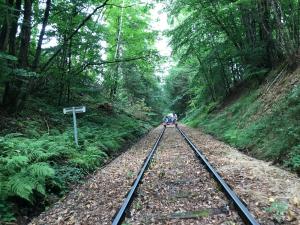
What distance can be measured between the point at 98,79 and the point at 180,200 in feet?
52.1

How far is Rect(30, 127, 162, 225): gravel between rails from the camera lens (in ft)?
17.5

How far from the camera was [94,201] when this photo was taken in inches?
246

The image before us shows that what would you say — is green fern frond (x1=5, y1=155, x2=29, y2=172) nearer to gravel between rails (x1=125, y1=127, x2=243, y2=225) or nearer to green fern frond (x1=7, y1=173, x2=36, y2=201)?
green fern frond (x1=7, y1=173, x2=36, y2=201)

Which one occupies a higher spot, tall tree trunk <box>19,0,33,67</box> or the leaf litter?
tall tree trunk <box>19,0,33,67</box>

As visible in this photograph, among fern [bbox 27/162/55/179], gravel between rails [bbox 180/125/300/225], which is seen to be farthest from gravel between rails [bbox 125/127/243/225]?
fern [bbox 27/162/55/179]

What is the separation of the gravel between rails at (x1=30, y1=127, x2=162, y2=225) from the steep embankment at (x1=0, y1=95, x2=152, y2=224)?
35 centimetres

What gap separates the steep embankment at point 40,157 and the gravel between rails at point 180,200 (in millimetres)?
1953

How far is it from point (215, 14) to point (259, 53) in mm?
3516

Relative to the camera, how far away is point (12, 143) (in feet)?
24.6

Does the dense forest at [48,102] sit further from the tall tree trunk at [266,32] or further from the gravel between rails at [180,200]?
the tall tree trunk at [266,32]

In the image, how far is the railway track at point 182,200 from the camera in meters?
4.76

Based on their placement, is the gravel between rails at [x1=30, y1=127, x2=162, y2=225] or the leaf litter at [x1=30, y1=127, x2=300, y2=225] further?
the gravel between rails at [x1=30, y1=127, x2=162, y2=225]

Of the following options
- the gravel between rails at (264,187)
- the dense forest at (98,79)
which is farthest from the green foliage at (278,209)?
the dense forest at (98,79)

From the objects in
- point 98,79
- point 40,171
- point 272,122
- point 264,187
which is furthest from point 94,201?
point 98,79
